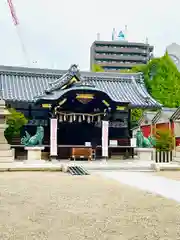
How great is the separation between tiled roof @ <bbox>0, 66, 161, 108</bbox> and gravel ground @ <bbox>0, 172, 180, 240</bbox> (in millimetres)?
14400

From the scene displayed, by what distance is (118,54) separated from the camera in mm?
98000

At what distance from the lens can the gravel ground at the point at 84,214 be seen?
240 inches

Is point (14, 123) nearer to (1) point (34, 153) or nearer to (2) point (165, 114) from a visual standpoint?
(1) point (34, 153)

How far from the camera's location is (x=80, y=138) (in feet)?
82.7

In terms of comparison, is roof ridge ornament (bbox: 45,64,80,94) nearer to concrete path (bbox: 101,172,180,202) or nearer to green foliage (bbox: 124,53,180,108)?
concrete path (bbox: 101,172,180,202)

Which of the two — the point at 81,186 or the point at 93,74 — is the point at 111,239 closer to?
the point at 81,186

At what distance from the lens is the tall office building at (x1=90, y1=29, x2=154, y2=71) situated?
97375 mm

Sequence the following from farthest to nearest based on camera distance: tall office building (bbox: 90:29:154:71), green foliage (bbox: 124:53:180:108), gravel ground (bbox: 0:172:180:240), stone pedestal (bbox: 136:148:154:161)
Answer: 1. tall office building (bbox: 90:29:154:71)
2. green foliage (bbox: 124:53:180:108)
3. stone pedestal (bbox: 136:148:154:161)
4. gravel ground (bbox: 0:172:180:240)

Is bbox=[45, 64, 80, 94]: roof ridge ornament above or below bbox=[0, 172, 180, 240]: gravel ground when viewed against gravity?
above

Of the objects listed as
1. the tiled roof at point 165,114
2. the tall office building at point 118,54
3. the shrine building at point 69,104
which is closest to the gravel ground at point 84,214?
the shrine building at point 69,104

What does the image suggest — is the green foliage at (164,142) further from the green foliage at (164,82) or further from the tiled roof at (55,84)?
the green foliage at (164,82)

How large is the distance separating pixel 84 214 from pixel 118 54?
304ft

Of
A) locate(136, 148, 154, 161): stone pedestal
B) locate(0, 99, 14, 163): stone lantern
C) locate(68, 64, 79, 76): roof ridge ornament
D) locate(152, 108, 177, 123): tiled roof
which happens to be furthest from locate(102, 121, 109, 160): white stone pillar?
locate(152, 108, 177, 123): tiled roof

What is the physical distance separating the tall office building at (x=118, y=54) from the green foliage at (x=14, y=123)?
74193 mm
